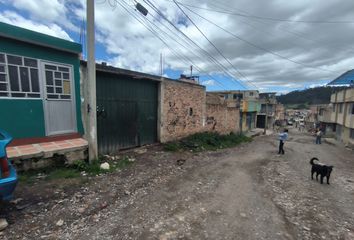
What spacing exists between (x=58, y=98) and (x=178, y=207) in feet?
16.2

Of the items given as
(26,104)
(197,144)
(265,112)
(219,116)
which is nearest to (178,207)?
(26,104)

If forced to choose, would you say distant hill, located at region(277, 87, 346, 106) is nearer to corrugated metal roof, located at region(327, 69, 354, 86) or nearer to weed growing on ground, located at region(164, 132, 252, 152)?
corrugated metal roof, located at region(327, 69, 354, 86)

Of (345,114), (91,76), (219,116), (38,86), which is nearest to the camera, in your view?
(38,86)

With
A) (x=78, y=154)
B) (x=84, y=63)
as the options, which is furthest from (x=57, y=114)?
(x=84, y=63)

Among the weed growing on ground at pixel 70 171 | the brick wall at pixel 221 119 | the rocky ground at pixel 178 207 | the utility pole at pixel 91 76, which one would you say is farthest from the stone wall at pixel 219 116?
the utility pole at pixel 91 76

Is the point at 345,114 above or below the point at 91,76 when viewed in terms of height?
below

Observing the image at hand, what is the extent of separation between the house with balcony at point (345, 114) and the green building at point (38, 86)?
24.6 meters

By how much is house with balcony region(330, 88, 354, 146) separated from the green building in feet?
80.6

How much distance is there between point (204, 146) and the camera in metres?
10.9

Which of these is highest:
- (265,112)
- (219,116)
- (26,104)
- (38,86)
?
(38,86)

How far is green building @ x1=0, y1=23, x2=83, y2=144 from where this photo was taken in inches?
193

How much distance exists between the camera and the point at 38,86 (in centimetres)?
546

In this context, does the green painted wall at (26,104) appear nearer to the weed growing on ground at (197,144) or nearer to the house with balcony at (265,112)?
the weed growing on ground at (197,144)

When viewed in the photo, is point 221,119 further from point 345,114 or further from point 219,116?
point 345,114
